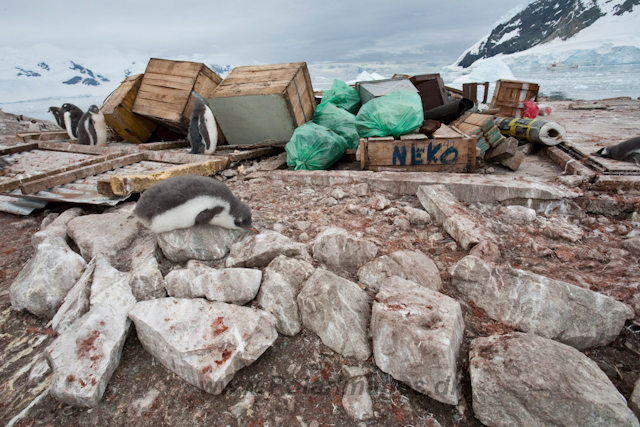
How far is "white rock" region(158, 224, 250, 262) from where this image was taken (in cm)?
219

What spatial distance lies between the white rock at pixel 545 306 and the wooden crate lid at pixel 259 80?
3557 mm

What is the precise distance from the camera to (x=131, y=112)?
5602 mm

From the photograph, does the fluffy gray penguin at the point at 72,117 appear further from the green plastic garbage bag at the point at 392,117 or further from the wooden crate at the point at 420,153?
the wooden crate at the point at 420,153

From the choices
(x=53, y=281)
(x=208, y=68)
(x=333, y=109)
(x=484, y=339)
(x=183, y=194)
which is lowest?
(x=484, y=339)

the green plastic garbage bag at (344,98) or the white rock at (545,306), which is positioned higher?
the green plastic garbage bag at (344,98)

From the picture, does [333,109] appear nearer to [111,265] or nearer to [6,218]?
[111,265]

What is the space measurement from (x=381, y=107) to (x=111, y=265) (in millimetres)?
3428

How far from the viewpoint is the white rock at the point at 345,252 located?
209cm

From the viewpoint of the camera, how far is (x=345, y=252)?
2.10m

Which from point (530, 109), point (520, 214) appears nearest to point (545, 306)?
point (520, 214)

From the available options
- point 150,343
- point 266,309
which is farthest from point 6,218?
point 266,309

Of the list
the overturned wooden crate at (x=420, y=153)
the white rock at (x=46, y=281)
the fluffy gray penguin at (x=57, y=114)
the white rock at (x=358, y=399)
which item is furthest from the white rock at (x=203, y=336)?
the fluffy gray penguin at (x=57, y=114)

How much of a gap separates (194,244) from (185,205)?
0.93 feet

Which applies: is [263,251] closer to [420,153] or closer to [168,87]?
→ [420,153]
